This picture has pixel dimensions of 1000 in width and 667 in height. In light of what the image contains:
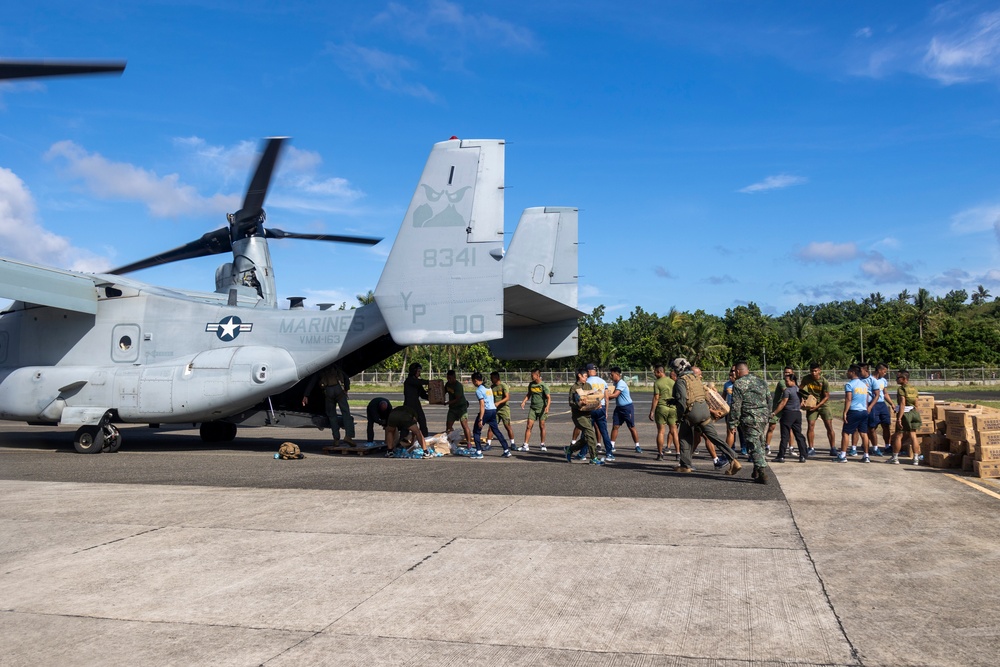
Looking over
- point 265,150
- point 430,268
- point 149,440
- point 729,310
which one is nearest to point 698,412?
point 430,268

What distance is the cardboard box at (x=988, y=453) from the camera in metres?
10.9

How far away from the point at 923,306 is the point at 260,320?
262 ft

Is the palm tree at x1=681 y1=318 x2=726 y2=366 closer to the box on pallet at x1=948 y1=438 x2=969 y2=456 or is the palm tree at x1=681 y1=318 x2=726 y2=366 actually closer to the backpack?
the box on pallet at x1=948 y1=438 x2=969 y2=456

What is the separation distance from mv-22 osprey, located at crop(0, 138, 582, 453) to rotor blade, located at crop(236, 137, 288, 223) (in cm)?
3

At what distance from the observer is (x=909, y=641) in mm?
4484

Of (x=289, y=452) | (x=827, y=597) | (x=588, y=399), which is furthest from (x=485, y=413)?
(x=827, y=597)

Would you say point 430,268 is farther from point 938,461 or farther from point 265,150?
point 938,461

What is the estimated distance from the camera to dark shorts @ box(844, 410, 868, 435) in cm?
1317

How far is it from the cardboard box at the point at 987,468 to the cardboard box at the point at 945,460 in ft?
2.91

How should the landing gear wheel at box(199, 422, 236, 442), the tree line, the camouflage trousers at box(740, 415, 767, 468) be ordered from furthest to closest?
the tree line < the landing gear wheel at box(199, 422, 236, 442) < the camouflage trousers at box(740, 415, 767, 468)

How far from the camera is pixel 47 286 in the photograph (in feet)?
51.3

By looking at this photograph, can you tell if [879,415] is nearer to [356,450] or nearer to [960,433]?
[960,433]

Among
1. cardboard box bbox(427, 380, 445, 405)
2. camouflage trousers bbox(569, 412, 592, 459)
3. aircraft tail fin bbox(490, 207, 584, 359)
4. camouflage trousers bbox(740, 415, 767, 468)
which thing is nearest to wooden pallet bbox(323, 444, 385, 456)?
cardboard box bbox(427, 380, 445, 405)

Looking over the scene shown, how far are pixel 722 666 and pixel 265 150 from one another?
52.0 ft
